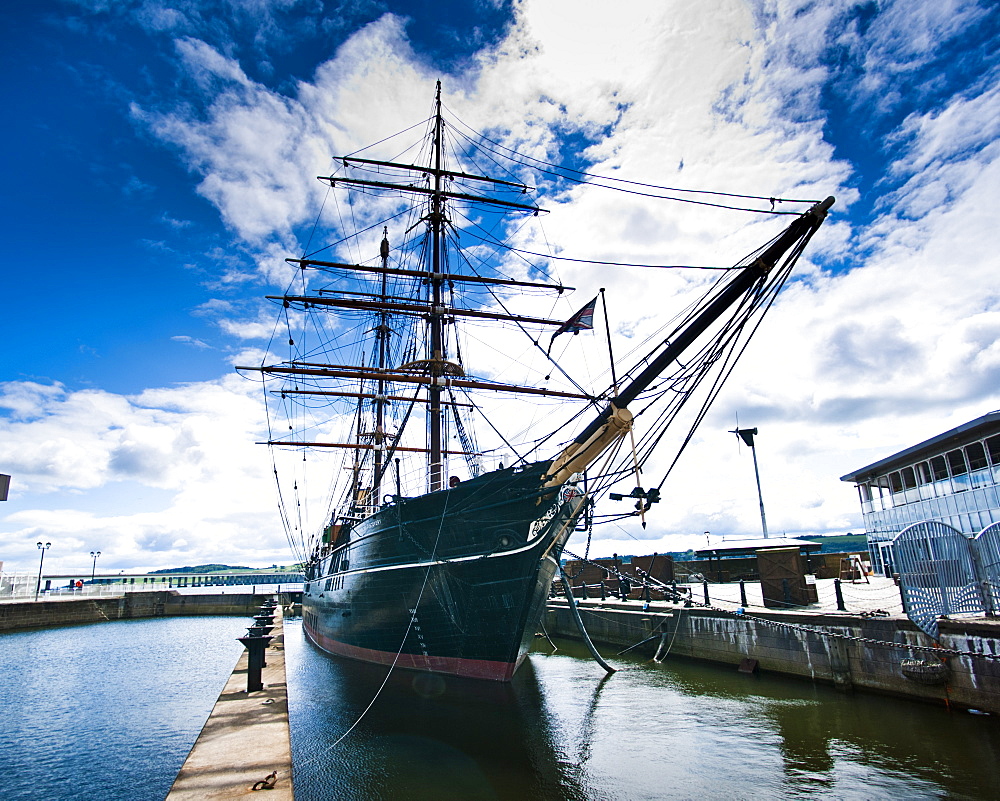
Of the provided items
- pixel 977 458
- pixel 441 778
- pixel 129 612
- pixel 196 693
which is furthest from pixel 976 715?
pixel 129 612

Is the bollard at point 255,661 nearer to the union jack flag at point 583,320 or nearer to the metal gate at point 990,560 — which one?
the union jack flag at point 583,320

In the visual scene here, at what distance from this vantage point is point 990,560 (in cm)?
1044

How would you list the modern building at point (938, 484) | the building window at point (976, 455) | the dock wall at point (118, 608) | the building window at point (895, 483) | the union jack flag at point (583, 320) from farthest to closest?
the dock wall at point (118, 608) < the building window at point (895, 483) < the building window at point (976, 455) < the modern building at point (938, 484) < the union jack flag at point (583, 320)

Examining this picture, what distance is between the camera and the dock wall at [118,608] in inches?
1333

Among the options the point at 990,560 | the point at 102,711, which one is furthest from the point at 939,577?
the point at 102,711

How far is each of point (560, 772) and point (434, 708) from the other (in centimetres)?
478

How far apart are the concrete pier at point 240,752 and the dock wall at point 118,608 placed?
35072 millimetres

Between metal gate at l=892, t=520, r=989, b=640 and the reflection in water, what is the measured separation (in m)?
1.86

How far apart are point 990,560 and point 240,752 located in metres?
13.2

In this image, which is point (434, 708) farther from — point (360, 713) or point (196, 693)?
point (196, 693)

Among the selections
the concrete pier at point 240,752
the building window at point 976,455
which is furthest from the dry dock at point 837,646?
the concrete pier at point 240,752

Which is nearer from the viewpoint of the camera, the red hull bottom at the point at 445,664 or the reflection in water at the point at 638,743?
the reflection in water at the point at 638,743

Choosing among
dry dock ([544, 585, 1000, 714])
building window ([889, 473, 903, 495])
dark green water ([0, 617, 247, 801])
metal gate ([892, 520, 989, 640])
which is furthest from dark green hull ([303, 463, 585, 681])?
building window ([889, 473, 903, 495])

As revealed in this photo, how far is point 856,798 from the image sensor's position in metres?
7.54
